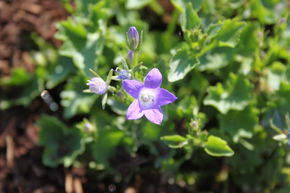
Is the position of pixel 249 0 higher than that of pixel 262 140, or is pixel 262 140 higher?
pixel 249 0

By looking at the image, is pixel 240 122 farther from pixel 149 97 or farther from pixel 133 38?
pixel 133 38

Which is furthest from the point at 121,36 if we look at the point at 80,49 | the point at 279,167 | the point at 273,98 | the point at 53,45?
the point at 279,167

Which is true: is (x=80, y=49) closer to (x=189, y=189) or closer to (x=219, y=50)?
(x=219, y=50)

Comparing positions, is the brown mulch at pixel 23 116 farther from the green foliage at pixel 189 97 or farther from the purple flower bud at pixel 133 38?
the purple flower bud at pixel 133 38

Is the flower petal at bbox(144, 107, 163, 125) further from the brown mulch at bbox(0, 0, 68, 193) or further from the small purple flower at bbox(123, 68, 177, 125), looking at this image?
the brown mulch at bbox(0, 0, 68, 193)

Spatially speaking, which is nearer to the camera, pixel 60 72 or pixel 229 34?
pixel 229 34

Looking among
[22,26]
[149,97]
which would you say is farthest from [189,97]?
[22,26]

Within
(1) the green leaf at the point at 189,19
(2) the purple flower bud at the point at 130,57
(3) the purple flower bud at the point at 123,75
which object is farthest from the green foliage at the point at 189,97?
(3) the purple flower bud at the point at 123,75
